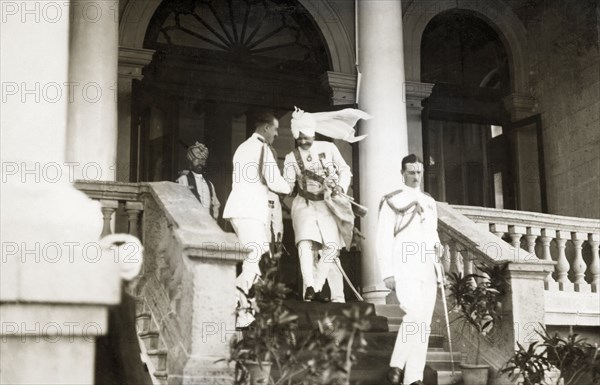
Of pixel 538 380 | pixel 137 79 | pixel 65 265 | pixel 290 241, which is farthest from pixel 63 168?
pixel 290 241

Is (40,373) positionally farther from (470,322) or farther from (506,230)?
(506,230)

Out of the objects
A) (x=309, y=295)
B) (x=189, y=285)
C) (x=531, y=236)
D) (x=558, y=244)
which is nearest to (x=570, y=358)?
(x=309, y=295)

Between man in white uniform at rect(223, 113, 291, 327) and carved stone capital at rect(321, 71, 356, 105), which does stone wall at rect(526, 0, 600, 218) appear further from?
man in white uniform at rect(223, 113, 291, 327)

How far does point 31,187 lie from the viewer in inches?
170

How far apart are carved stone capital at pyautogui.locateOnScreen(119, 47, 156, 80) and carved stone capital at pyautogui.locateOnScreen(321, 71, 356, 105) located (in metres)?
2.67

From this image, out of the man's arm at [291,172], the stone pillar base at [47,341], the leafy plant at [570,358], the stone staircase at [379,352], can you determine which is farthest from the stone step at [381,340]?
the stone pillar base at [47,341]

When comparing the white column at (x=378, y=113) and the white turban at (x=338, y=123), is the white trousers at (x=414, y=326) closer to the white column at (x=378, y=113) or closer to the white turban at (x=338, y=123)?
the white turban at (x=338, y=123)

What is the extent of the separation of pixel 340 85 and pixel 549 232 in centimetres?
457

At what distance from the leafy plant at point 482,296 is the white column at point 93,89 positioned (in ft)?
13.1

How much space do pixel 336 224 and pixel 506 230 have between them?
206 centimetres

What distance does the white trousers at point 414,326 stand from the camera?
23.8 ft

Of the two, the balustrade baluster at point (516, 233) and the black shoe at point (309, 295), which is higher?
the balustrade baluster at point (516, 233)

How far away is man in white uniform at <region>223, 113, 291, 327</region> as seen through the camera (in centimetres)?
796

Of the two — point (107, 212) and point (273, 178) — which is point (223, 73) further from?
point (107, 212)
